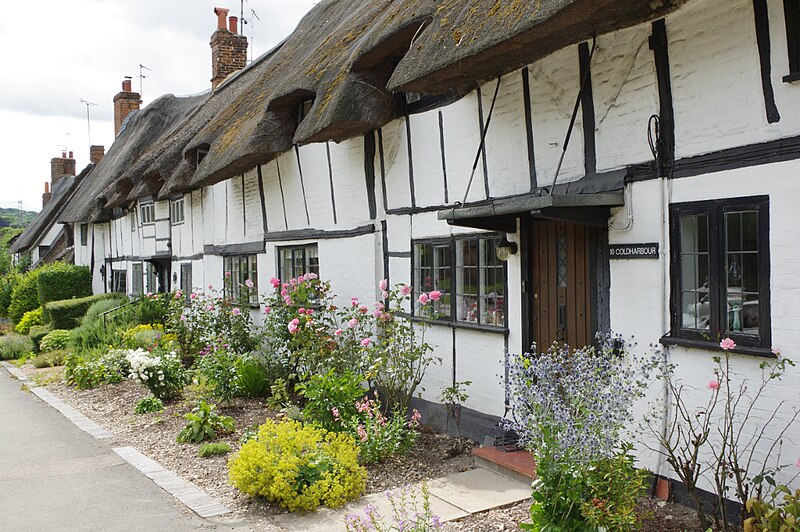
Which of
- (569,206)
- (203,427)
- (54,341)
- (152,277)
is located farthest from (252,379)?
(152,277)

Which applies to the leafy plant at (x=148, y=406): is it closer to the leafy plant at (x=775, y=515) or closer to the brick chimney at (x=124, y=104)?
the leafy plant at (x=775, y=515)

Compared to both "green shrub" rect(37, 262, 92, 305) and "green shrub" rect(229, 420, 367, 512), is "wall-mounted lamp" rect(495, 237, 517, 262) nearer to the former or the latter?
"green shrub" rect(229, 420, 367, 512)

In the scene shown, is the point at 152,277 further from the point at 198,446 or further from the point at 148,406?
the point at 198,446

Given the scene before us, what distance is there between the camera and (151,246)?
65.2ft

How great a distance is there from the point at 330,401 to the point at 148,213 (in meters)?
14.6

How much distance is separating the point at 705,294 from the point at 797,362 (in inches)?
32.6

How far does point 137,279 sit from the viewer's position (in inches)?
868

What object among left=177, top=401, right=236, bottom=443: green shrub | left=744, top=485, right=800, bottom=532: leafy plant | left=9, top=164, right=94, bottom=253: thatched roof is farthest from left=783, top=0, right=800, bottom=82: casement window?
left=9, top=164, right=94, bottom=253: thatched roof

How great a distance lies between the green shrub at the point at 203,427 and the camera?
8211 mm

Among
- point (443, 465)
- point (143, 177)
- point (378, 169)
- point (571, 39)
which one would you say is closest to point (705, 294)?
point (571, 39)

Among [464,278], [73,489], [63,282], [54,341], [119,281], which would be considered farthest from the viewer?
[63,282]

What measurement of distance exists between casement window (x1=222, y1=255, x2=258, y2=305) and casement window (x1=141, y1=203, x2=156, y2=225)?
255 inches

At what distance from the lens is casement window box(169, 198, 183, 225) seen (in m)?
17.5

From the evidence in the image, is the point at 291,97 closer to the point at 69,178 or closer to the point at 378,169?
the point at 378,169
